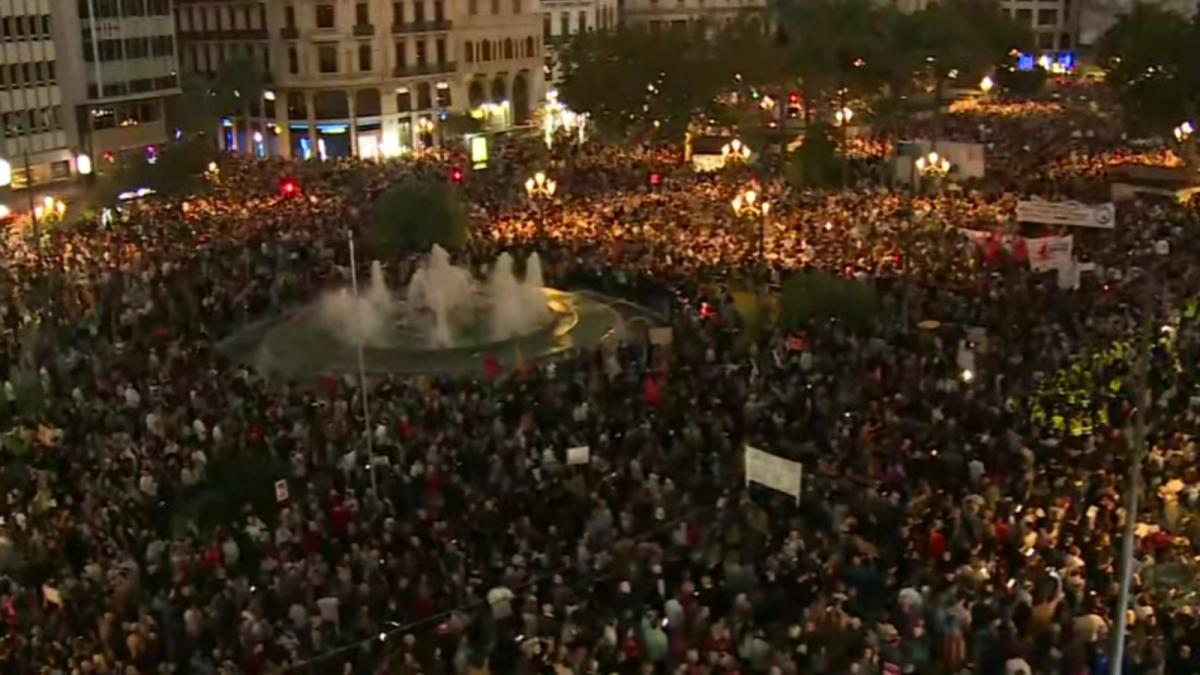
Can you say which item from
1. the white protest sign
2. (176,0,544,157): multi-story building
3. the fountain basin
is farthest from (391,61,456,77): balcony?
the white protest sign

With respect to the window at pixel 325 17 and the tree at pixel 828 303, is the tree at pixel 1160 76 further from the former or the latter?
the window at pixel 325 17

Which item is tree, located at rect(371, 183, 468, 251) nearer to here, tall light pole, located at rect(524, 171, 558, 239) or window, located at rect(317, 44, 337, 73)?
tall light pole, located at rect(524, 171, 558, 239)

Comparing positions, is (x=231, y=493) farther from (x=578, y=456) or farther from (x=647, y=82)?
(x=647, y=82)

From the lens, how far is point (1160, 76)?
173ft

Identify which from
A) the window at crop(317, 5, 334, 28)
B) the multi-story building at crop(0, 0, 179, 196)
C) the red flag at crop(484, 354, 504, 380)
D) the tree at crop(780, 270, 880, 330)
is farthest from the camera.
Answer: the window at crop(317, 5, 334, 28)

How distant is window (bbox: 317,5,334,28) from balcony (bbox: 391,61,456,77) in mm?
3725

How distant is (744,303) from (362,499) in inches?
487

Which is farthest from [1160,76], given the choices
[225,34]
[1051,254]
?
[225,34]

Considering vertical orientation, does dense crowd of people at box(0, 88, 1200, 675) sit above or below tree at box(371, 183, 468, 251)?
below

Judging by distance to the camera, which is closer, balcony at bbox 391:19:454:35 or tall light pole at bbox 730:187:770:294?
tall light pole at bbox 730:187:770:294

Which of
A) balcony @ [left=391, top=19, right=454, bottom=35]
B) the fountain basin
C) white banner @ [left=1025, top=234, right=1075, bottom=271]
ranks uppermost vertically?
balcony @ [left=391, top=19, right=454, bottom=35]

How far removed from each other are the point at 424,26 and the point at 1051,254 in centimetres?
4623

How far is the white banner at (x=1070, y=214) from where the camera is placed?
31438 mm

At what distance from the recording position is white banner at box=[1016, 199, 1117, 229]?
31438 millimetres
